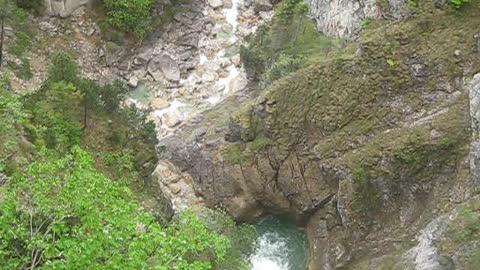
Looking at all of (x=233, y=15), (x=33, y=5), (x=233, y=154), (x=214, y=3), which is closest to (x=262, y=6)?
(x=233, y=15)

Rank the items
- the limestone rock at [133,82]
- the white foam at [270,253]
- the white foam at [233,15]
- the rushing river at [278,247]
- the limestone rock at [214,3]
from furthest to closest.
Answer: the limestone rock at [214,3] < the white foam at [233,15] < the limestone rock at [133,82] < the rushing river at [278,247] < the white foam at [270,253]

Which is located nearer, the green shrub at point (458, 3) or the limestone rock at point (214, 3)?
the green shrub at point (458, 3)

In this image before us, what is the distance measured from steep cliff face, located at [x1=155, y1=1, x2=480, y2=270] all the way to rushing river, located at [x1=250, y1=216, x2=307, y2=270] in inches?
26.1

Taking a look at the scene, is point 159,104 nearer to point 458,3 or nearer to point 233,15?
point 233,15

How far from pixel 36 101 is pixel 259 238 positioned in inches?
544

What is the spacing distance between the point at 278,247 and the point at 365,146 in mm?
7272

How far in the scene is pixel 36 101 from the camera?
2234 centimetres

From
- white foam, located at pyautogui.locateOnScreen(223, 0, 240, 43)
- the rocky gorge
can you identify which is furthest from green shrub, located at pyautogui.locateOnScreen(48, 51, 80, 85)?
white foam, located at pyautogui.locateOnScreen(223, 0, 240, 43)

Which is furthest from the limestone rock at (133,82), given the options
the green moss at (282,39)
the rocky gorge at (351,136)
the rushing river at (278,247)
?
the rushing river at (278,247)

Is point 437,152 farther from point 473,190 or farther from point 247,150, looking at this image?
point 247,150

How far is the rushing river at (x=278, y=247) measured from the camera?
26.9 meters

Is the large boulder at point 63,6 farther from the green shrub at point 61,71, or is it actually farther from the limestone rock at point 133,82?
the green shrub at point 61,71

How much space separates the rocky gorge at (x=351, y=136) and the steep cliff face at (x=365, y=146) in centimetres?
6

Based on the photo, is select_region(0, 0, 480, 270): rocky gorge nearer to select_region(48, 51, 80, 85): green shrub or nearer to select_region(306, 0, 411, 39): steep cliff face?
select_region(306, 0, 411, 39): steep cliff face
